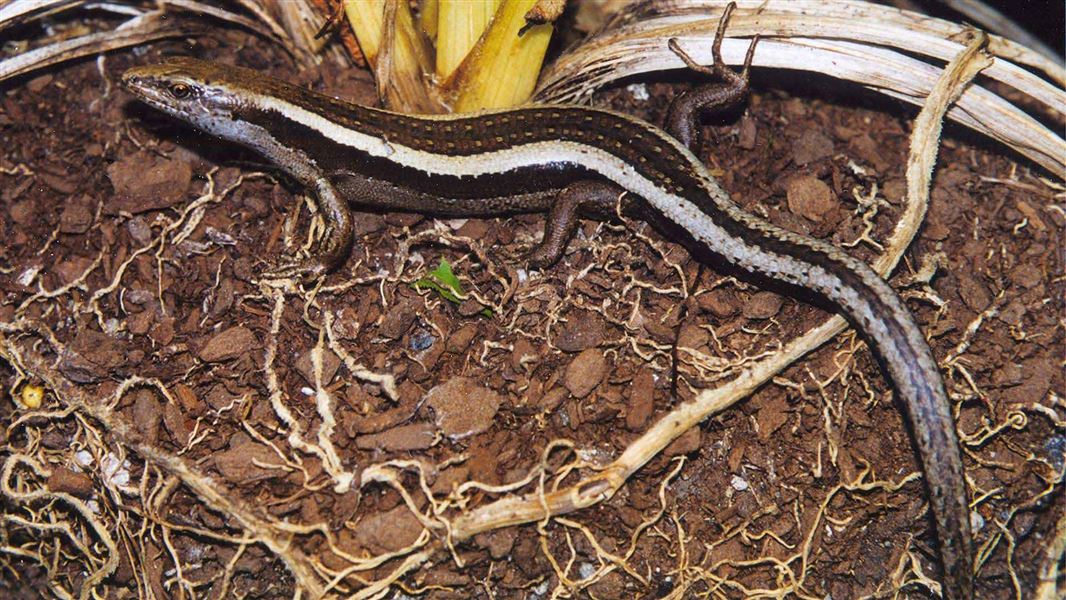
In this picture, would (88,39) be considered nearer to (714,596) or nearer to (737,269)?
(737,269)

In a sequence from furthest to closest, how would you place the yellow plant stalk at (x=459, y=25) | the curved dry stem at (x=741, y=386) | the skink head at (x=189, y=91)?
the skink head at (x=189, y=91) → the yellow plant stalk at (x=459, y=25) → the curved dry stem at (x=741, y=386)

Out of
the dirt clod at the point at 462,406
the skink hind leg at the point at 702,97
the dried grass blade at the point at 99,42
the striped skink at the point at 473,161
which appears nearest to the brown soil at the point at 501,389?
the dirt clod at the point at 462,406

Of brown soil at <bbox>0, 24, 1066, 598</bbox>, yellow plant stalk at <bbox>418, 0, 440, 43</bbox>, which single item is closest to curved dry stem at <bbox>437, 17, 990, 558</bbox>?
brown soil at <bbox>0, 24, 1066, 598</bbox>

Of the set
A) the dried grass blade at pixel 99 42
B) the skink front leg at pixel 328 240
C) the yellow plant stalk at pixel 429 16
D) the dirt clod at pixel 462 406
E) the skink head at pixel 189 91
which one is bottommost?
the dirt clod at pixel 462 406

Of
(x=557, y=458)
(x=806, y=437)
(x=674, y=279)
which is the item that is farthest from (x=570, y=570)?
(x=674, y=279)

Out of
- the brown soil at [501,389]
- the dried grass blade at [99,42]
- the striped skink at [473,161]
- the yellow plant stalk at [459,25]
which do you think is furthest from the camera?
the dried grass blade at [99,42]

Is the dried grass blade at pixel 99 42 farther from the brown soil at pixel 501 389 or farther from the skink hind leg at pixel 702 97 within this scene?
the skink hind leg at pixel 702 97
